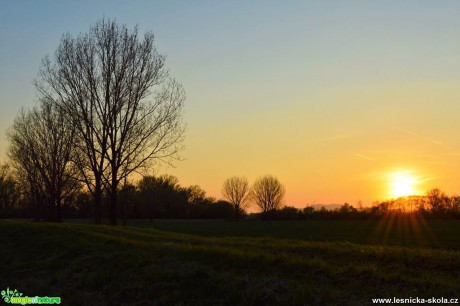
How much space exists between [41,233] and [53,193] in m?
34.9

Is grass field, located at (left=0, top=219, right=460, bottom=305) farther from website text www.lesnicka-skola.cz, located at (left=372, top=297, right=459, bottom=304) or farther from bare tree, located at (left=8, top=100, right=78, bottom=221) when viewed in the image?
bare tree, located at (left=8, top=100, right=78, bottom=221)

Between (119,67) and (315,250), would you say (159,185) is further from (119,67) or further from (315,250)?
(315,250)

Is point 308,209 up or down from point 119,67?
down

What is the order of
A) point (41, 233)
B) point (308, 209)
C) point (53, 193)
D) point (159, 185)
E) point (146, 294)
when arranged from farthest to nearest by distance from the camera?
point (159, 185) < point (308, 209) < point (53, 193) < point (41, 233) < point (146, 294)

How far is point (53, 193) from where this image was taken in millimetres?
53938

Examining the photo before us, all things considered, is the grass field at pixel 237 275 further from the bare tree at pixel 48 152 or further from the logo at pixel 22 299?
the bare tree at pixel 48 152

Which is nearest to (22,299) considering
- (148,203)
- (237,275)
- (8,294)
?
(8,294)

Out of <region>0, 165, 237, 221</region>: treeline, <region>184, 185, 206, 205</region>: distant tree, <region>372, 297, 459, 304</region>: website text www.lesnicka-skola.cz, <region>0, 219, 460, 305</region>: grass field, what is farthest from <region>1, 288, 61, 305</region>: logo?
<region>184, 185, 206, 205</region>: distant tree

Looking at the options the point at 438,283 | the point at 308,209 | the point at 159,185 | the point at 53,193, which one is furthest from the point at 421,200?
the point at 438,283

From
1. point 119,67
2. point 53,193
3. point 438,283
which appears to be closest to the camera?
point 438,283

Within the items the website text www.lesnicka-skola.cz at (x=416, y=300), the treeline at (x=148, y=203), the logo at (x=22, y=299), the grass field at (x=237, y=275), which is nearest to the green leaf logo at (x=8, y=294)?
the logo at (x=22, y=299)

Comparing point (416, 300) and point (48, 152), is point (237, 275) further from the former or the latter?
point (48, 152)

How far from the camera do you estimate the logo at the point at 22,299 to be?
10.5 metres

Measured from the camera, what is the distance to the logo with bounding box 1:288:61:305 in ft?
34.4
